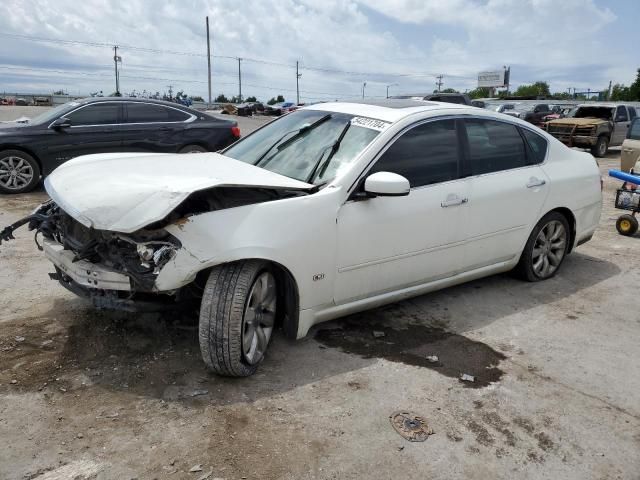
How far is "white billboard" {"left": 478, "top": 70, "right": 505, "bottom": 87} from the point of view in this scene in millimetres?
74188

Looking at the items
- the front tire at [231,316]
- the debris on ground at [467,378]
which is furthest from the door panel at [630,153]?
the front tire at [231,316]

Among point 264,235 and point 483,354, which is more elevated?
point 264,235

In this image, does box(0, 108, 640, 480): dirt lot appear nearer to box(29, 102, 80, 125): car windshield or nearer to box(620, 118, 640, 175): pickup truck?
box(29, 102, 80, 125): car windshield

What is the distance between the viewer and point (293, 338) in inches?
140

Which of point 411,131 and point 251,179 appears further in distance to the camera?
point 411,131

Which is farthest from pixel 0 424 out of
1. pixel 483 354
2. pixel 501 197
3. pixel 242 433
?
pixel 501 197

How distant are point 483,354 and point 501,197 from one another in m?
1.36

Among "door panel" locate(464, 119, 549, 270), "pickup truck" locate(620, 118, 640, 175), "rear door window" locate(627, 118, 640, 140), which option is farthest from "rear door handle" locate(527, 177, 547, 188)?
"rear door window" locate(627, 118, 640, 140)

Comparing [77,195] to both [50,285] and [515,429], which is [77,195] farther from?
[515,429]

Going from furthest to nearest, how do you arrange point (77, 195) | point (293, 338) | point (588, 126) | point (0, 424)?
point (588, 126), point (293, 338), point (77, 195), point (0, 424)

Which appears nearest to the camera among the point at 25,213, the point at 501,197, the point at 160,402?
the point at 160,402

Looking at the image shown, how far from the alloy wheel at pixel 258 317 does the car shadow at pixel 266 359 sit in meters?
0.17

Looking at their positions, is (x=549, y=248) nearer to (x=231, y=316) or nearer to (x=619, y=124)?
(x=231, y=316)

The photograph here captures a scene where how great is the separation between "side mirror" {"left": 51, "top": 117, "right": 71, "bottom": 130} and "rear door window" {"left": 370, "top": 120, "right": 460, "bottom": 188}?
22.2 feet
